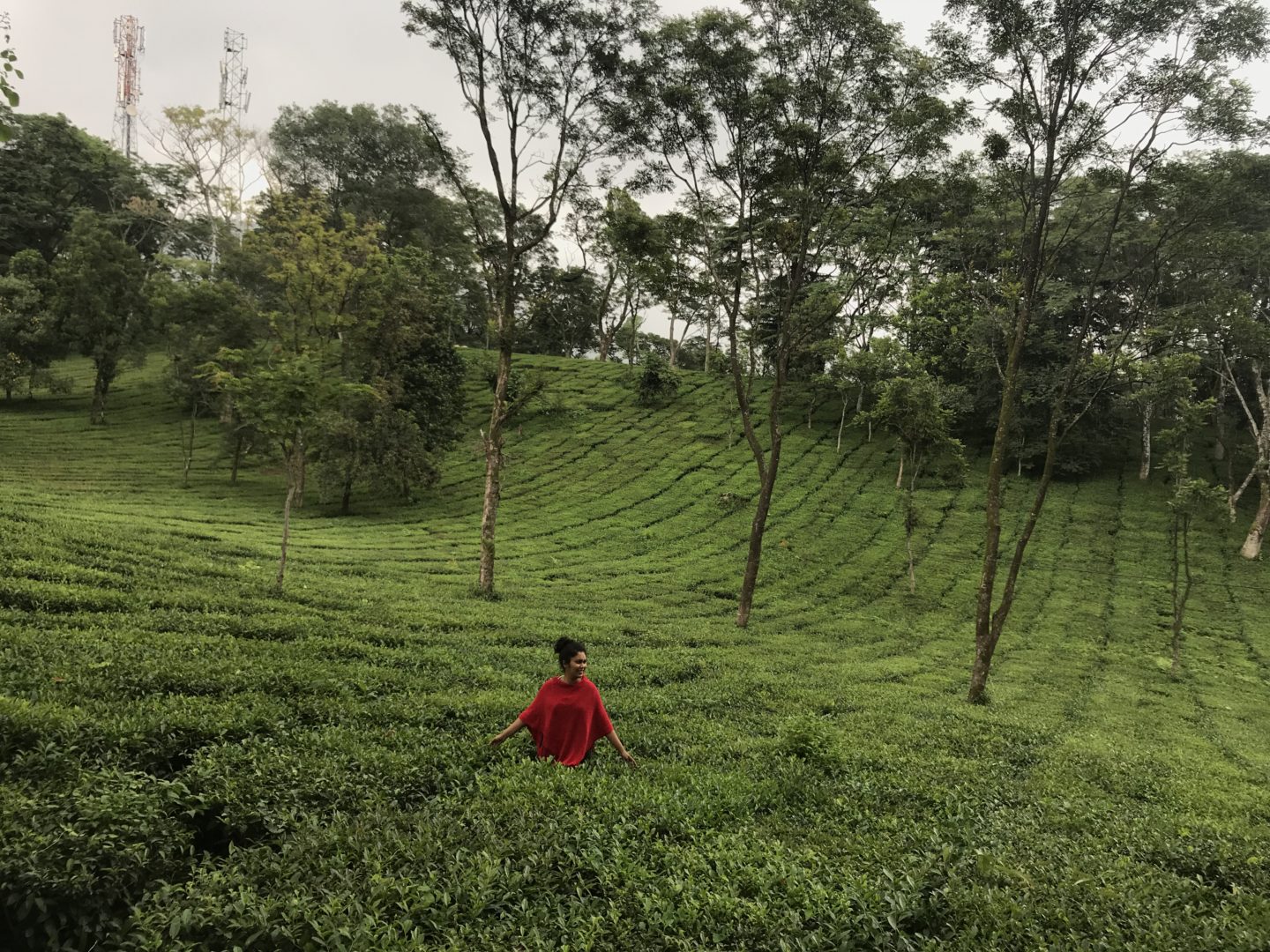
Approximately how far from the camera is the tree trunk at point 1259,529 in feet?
114

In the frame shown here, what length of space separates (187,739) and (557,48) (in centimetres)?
2095

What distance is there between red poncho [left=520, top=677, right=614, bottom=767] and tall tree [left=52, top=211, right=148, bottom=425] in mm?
48534

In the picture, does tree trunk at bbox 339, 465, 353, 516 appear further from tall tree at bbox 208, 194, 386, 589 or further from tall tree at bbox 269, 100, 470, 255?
tall tree at bbox 269, 100, 470, 255

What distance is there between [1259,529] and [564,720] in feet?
145

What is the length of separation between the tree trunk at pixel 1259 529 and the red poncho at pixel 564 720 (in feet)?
143

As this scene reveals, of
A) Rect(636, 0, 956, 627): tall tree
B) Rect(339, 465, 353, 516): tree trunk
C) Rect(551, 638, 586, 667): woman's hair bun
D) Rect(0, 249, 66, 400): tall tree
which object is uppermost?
Rect(636, 0, 956, 627): tall tree

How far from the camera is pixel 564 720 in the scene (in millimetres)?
7582

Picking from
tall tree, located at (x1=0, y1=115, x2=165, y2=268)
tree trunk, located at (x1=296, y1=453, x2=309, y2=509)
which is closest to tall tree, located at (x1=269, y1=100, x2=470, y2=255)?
tall tree, located at (x1=0, y1=115, x2=165, y2=268)

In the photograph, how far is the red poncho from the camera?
24.5 ft

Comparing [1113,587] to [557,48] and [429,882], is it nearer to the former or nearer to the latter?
[557,48]

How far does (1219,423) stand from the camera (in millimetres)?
43781

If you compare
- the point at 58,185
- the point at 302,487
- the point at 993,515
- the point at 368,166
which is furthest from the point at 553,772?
the point at 58,185

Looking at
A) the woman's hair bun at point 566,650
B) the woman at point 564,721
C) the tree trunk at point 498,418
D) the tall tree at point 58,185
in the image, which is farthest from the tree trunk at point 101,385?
the woman's hair bun at point 566,650

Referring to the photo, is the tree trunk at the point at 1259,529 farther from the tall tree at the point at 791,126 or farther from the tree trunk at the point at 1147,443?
the tall tree at the point at 791,126
